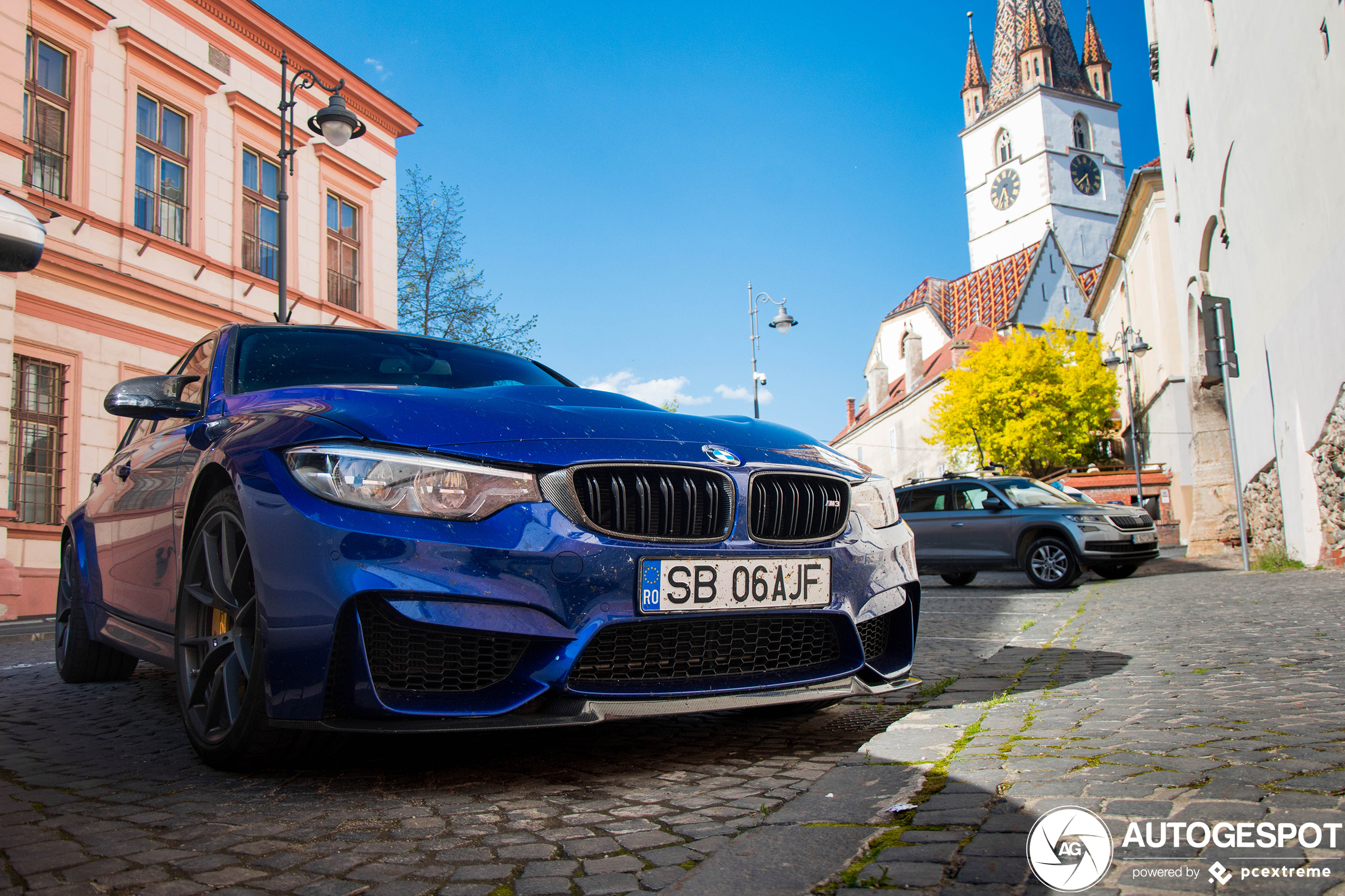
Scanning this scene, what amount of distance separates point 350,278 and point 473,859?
820 inches

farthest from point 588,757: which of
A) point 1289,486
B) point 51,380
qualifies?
point 51,380

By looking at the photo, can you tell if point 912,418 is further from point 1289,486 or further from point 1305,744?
point 1305,744

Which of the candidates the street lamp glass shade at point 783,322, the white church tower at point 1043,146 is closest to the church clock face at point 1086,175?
the white church tower at point 1043,146

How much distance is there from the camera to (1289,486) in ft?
42.9

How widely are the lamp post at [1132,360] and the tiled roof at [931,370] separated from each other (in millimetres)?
16152

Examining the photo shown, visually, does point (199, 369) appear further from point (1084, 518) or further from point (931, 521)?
point (931, 521)

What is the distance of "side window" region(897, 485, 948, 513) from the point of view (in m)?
14.9

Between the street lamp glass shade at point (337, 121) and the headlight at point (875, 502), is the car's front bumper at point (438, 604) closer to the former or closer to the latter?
the headlight at point (875, 502)

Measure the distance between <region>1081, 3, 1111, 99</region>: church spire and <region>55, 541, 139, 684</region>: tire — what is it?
97.2 meters

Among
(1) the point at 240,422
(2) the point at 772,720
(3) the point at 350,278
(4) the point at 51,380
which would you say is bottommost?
(2) the point at 772,720

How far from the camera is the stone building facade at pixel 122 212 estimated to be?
1362 cm

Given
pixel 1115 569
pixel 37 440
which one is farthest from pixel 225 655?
pixel 37 440

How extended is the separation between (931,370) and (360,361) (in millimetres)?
70537

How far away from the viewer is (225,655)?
3012mm
